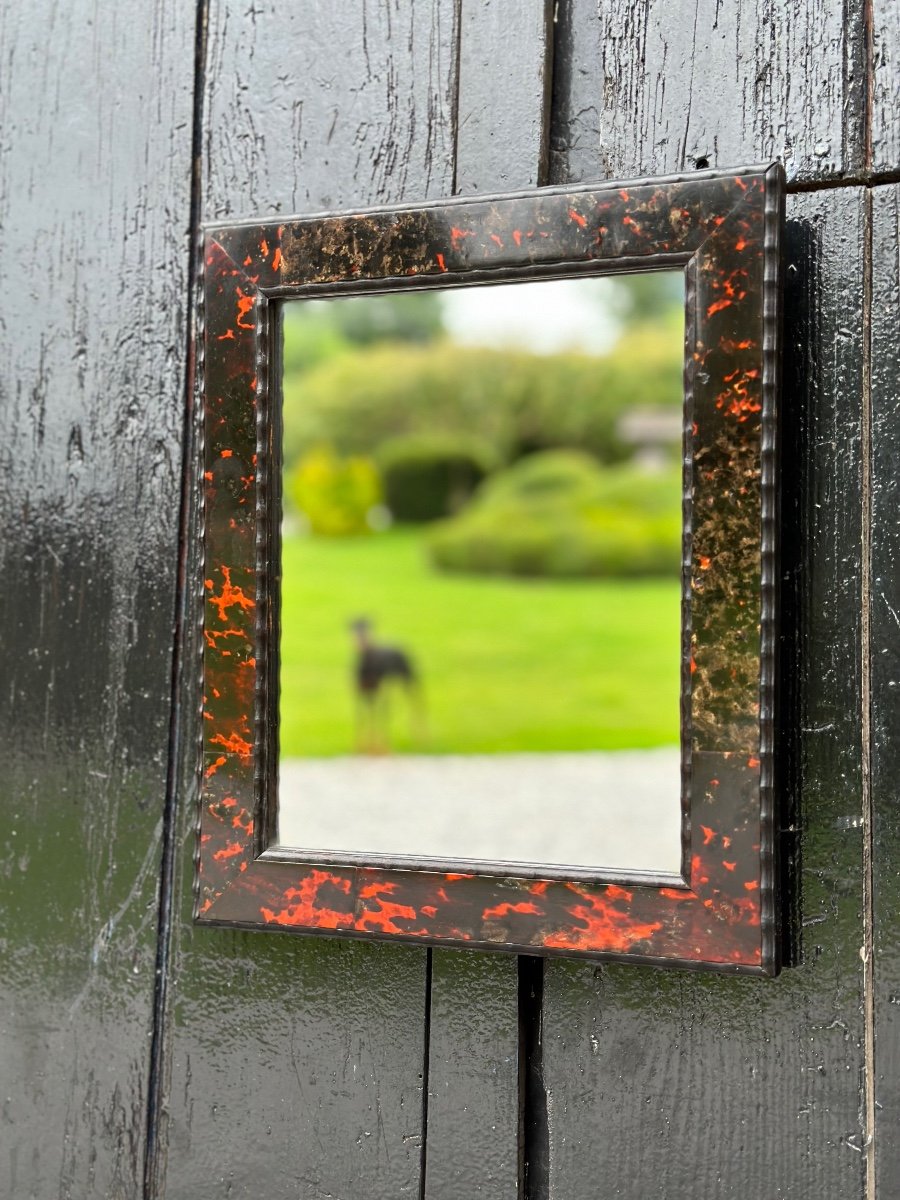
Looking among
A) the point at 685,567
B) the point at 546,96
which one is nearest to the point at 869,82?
the point at 546,96

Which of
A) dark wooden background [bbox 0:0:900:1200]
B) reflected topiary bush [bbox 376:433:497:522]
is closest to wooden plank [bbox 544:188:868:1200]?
dark wooden background [bbox 0:0:900:1200]

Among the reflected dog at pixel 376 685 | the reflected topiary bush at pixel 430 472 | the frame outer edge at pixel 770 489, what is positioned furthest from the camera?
the reflected topiary bush at pixel 430 472

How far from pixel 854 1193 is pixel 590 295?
4.96 m

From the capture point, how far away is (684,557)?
60 cm

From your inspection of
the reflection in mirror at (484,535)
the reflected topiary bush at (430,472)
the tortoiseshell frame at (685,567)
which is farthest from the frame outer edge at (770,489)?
the reflected topiary bush at (430,472)

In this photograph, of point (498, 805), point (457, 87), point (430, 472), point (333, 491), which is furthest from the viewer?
point (430, 472)

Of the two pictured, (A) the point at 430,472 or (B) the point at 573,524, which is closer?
(B) the point at 573,524

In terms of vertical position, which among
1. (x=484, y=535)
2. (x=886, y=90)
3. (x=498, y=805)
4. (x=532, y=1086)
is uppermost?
(x=484, y=535)

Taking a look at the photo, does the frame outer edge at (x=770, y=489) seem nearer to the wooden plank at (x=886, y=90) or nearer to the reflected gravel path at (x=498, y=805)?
the wooden plank at (x=886, y=90)

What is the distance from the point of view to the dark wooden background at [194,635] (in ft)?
2.00

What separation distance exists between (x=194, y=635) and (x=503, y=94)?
392 millimetres

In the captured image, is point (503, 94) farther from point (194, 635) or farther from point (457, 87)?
point (194, 635)

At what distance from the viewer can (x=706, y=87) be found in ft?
2.11

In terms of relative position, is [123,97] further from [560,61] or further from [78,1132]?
[78,1132]
